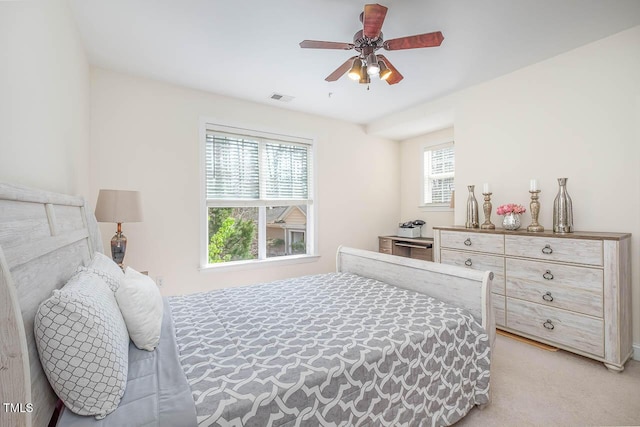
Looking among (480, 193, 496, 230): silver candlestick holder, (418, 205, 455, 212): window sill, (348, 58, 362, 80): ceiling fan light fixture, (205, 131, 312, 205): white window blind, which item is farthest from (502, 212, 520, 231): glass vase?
(205, 131, 312, 205): white window blind

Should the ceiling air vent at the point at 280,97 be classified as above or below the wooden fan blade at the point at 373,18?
above

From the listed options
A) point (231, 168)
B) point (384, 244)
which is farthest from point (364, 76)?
point (384, 244)

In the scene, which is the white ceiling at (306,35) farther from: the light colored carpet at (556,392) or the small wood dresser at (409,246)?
the light colored carpet at (556,392)

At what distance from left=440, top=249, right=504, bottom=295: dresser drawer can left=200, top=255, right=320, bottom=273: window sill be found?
70.1 inches

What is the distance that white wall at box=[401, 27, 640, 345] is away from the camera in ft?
7.72

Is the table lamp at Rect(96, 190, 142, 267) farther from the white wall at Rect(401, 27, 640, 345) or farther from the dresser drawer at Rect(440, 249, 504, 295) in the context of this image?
the white wall at Rect(401, 27, 640, 345)

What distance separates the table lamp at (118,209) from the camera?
2387 mm

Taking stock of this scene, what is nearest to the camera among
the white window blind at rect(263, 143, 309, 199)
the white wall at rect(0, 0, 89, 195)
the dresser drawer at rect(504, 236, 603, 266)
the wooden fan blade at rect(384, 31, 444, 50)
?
the white wall at rect(0, 0, 89, 195)

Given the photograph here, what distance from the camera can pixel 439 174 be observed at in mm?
4480

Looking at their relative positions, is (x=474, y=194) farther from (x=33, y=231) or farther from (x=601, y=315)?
(x=33, y=231)

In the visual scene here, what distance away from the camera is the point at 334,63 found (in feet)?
8.95

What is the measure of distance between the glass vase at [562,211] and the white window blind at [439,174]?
171 cm

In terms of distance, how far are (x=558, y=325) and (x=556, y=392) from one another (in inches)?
27.1

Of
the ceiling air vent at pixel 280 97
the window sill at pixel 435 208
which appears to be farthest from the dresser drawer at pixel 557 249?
the ceiling air vent at pixel 280 97
